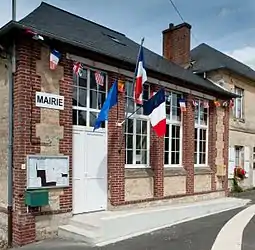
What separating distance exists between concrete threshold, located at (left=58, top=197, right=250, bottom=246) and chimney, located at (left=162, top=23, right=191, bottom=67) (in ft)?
30.6

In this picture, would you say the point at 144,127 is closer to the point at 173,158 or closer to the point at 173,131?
the point at 173,131

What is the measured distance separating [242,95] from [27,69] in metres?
13.3

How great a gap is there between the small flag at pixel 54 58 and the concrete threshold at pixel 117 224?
11.6 ft

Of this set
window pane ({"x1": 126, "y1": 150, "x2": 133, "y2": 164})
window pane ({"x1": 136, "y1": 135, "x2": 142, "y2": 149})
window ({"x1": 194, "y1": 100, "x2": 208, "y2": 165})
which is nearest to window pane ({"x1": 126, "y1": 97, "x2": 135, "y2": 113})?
window pane ({"x1": 136, "y1": 135, "x2": 142, "y2": 149})

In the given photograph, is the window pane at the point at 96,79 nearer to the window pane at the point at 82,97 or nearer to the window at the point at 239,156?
the window pane at the point at 82,97

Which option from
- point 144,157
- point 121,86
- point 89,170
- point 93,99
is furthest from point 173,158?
point 93,99

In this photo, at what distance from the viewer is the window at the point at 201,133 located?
13641 mm

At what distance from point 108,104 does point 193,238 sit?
145 inches

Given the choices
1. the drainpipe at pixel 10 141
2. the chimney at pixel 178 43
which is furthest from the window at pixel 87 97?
the chimney at pixel 178 43

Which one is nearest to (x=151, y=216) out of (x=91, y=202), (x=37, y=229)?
(x=91, y=202)

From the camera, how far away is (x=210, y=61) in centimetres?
1884

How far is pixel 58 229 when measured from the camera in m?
8.41

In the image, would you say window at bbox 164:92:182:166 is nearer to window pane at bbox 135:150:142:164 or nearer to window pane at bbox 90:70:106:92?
window pane at bbox 135:150:142:164

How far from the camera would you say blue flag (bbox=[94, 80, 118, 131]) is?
29.6 ft
